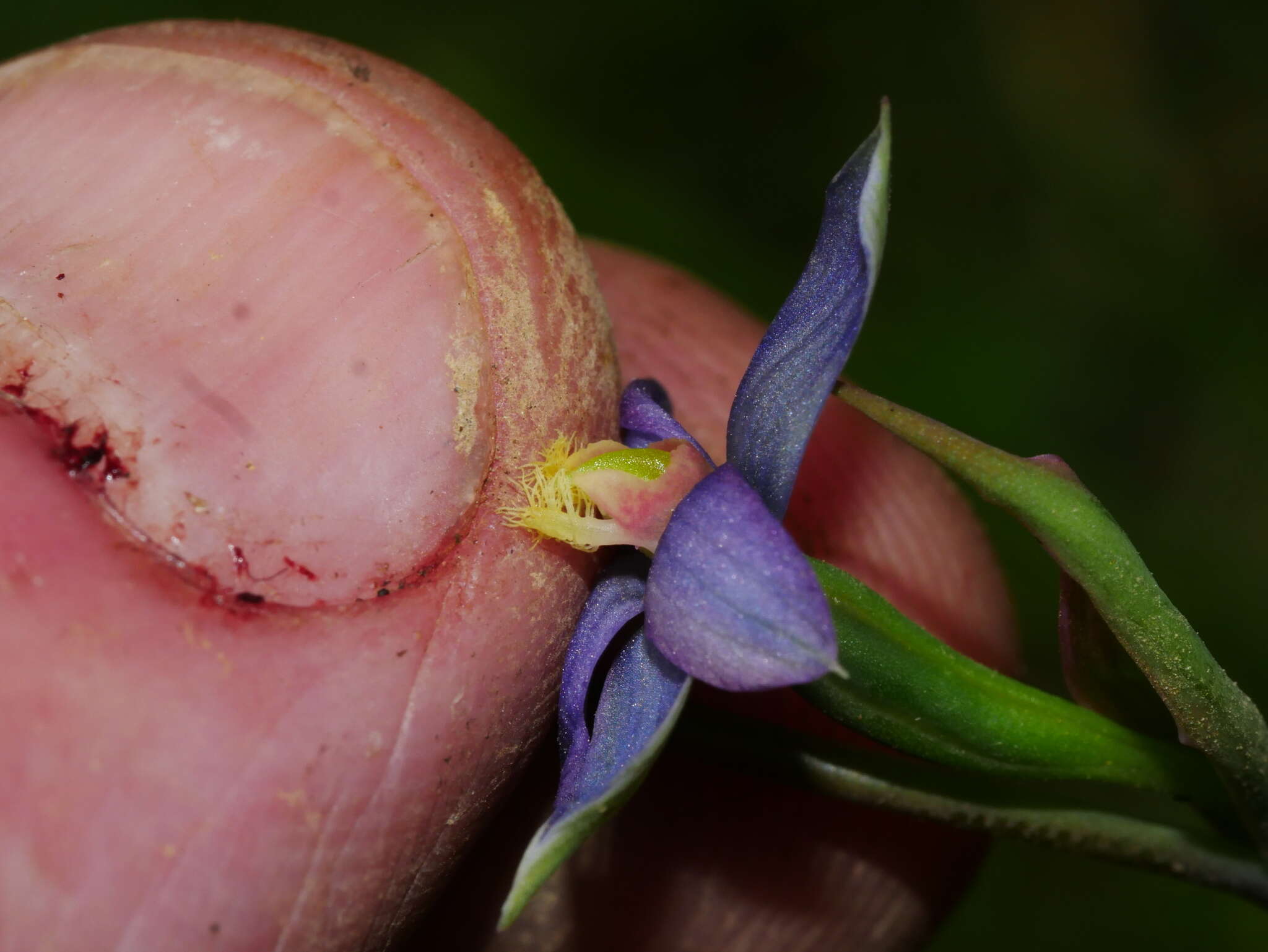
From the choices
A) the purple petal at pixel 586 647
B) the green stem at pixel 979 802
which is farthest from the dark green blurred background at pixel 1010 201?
the purple petal at pixel 586 647

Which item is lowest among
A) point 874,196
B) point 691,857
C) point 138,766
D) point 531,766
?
point 691,857

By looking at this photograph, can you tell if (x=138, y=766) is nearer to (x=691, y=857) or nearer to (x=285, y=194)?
(x=285, y=194)

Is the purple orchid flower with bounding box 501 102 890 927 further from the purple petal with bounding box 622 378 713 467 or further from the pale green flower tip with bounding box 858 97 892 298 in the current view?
the purple petal with bounding box 622 378 713 467

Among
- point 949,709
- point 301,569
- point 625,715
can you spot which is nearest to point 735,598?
point 625,715

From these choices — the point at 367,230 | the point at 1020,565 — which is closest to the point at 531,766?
the point at 367,230

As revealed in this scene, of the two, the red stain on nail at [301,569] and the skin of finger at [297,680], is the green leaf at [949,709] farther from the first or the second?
the red stain on nail at [301,569]

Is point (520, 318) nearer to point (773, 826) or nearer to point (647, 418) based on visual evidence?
point (647, 418)

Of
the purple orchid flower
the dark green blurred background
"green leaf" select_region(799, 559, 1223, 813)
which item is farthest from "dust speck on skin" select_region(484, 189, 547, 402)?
the dark green blurred background
